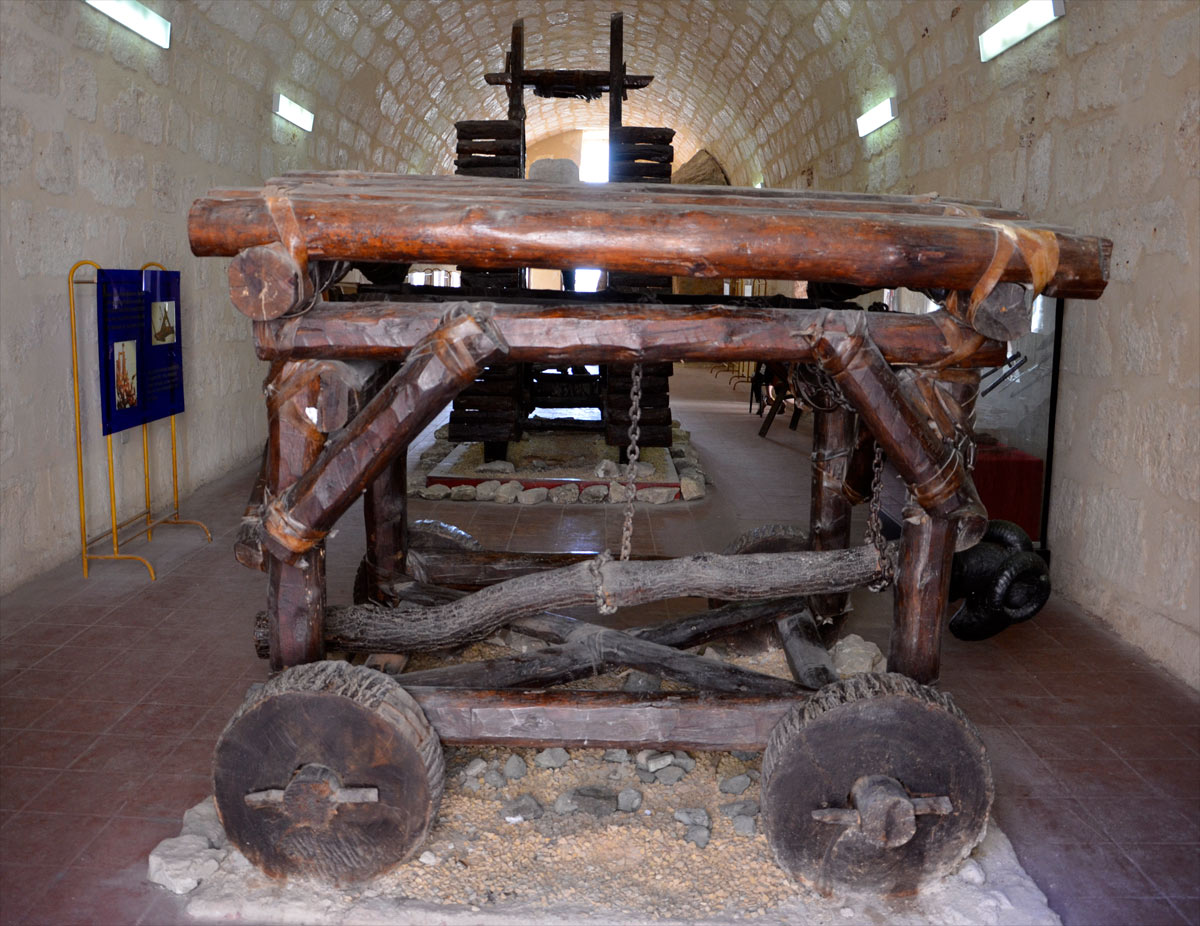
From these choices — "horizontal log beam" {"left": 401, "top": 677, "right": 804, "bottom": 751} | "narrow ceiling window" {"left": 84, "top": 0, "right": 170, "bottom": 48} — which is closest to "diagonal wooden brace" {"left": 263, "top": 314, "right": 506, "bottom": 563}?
"horizontal log beam" {"left": 401, "top": 677, "right": 804, "bottom": 751}

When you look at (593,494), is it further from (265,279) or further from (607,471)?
(265,279)

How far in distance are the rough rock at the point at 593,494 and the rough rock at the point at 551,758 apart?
3896mm

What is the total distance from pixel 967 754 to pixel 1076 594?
2.89m

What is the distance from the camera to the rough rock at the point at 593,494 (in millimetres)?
7320

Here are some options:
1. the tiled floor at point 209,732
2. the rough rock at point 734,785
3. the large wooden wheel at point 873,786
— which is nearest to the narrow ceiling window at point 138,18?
the tiled floor at point 209,732

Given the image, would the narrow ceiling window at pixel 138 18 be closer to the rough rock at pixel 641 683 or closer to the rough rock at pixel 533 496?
the rough rock at pixel 533 496

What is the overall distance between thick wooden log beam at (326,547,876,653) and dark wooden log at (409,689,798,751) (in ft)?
1.09

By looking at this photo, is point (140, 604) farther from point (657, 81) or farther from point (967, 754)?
point (657, 81)

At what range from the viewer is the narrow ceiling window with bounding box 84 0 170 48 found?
5.70 m

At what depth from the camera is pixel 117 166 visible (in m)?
6.01

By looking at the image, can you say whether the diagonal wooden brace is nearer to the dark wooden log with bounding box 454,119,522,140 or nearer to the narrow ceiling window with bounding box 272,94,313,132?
the dark wooden log with bounding box 454,119,522,140

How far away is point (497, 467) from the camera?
312 inches

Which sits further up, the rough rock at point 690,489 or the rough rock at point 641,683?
the rough rock at point 690,489

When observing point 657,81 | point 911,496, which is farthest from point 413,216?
point 657,81
